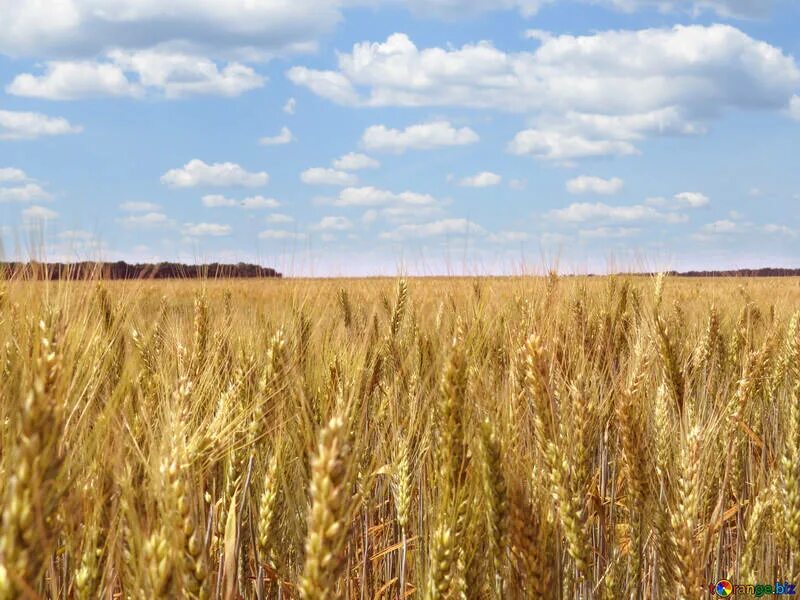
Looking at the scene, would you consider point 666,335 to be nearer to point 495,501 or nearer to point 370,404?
point 370,404

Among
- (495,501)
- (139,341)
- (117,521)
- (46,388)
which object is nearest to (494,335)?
(139,341)

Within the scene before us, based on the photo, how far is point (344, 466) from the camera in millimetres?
1104

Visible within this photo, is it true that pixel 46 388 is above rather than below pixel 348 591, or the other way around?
above

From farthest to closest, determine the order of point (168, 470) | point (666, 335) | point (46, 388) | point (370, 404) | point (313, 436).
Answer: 1. point (370, 404)
2. point (666, 335)
3. point (313, 436)
4. point (168, 470)
5. point (46, 388)

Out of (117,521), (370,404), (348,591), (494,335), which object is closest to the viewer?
(117,521)

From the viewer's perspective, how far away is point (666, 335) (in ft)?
9.32

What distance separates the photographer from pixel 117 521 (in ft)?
5.16

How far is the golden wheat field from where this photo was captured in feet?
3.99

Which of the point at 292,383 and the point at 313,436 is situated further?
the point at 292,383

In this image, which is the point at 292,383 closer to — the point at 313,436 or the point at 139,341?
the point at 313,436

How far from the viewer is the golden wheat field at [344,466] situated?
122cm

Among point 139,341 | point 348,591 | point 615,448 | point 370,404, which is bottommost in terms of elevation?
point 348,591

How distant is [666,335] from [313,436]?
5.09ft

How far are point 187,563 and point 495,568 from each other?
856mm
